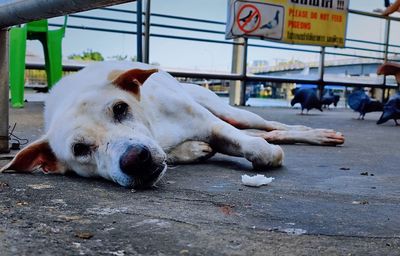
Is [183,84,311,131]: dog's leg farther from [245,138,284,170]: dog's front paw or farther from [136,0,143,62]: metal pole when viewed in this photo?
[136,0,143,62]: metal pole

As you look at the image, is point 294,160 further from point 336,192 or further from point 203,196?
point 203,196

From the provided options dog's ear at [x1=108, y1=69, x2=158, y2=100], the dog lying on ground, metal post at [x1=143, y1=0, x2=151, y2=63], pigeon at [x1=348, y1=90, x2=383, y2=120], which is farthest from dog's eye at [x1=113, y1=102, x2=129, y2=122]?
metal post at [x1=143, y1=0, x2=151, y2=63]

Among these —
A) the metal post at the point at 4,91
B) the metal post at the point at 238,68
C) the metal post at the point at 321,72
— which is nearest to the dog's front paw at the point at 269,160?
the metal post at the point at 4,91

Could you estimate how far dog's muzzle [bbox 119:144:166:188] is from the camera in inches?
61.5

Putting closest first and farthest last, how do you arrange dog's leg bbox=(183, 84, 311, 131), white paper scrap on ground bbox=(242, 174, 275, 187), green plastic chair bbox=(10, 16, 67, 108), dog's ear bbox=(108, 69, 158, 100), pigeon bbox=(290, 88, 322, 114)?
white paper scrap on ground bbox=(242, 174, 275, 187), dog's ear bbox=(108, 69, 158, 100), dog's leg bbox=(183, 84, 311, 131), green plastic chair bbox=(10, 16, 67, 108), pigeon bbox=(290, 88, 322, 114)

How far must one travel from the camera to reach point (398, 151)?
9.51ft

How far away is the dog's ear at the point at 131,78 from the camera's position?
6.52 ft

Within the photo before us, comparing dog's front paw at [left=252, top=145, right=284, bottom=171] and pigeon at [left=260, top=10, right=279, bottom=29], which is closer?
dog's front paw at [left=252, top=145, right=284, bottom=171]

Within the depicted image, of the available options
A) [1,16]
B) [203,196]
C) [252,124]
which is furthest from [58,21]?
[203,196]

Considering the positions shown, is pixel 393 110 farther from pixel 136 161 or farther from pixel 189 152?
pixel 136 161

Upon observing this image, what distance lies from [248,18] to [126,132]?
5.62 m

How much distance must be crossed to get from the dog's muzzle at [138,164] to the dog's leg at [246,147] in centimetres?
61

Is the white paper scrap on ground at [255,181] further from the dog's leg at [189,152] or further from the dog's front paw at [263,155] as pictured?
the dog's leg at [189,152]

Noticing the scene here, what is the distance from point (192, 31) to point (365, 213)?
670cm
